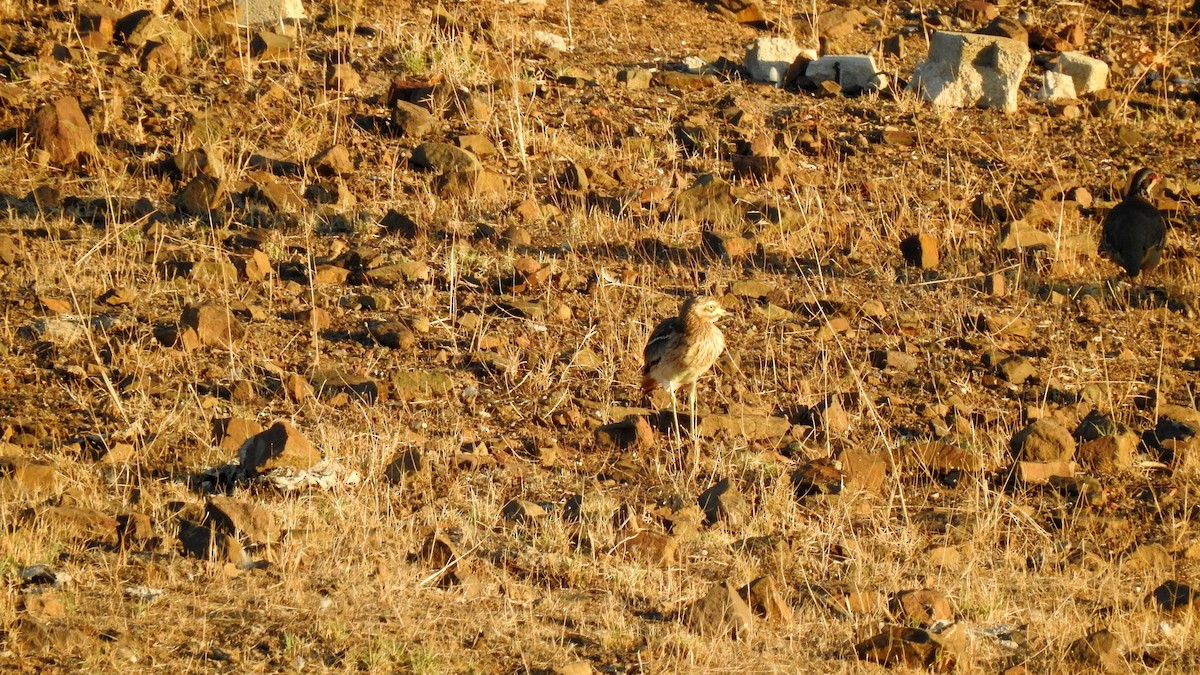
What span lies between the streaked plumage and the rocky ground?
263 mm

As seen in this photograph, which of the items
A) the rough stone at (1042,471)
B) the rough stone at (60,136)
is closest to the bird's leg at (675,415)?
the rough stone at (1042,471)

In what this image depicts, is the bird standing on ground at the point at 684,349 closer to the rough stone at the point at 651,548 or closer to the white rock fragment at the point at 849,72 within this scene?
the rough stone at the point at 651,548

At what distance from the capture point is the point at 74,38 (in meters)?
10.2

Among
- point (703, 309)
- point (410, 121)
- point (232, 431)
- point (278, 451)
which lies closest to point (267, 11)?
point (410, 121)

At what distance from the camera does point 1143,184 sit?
10008mm

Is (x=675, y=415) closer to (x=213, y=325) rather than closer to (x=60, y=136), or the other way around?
(x=213, y=325)

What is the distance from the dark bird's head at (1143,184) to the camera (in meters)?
9.95

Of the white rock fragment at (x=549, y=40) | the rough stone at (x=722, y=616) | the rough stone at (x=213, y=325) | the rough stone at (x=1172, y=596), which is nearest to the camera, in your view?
the rough stone at (x=722, y=616)

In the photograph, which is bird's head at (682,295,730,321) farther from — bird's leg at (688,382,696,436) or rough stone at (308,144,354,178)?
rough stone at (308,144,354,178)

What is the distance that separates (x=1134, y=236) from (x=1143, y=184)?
1.14m

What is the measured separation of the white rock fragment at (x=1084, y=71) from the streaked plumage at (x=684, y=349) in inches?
212

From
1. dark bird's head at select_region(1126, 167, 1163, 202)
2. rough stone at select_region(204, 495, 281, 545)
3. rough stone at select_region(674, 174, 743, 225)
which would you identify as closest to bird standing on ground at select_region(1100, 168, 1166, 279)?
dark bird's head at select_region(1126, 167, 1163, 202)

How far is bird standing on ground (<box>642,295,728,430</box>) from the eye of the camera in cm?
722

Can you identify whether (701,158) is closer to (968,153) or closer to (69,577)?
(968,153)
